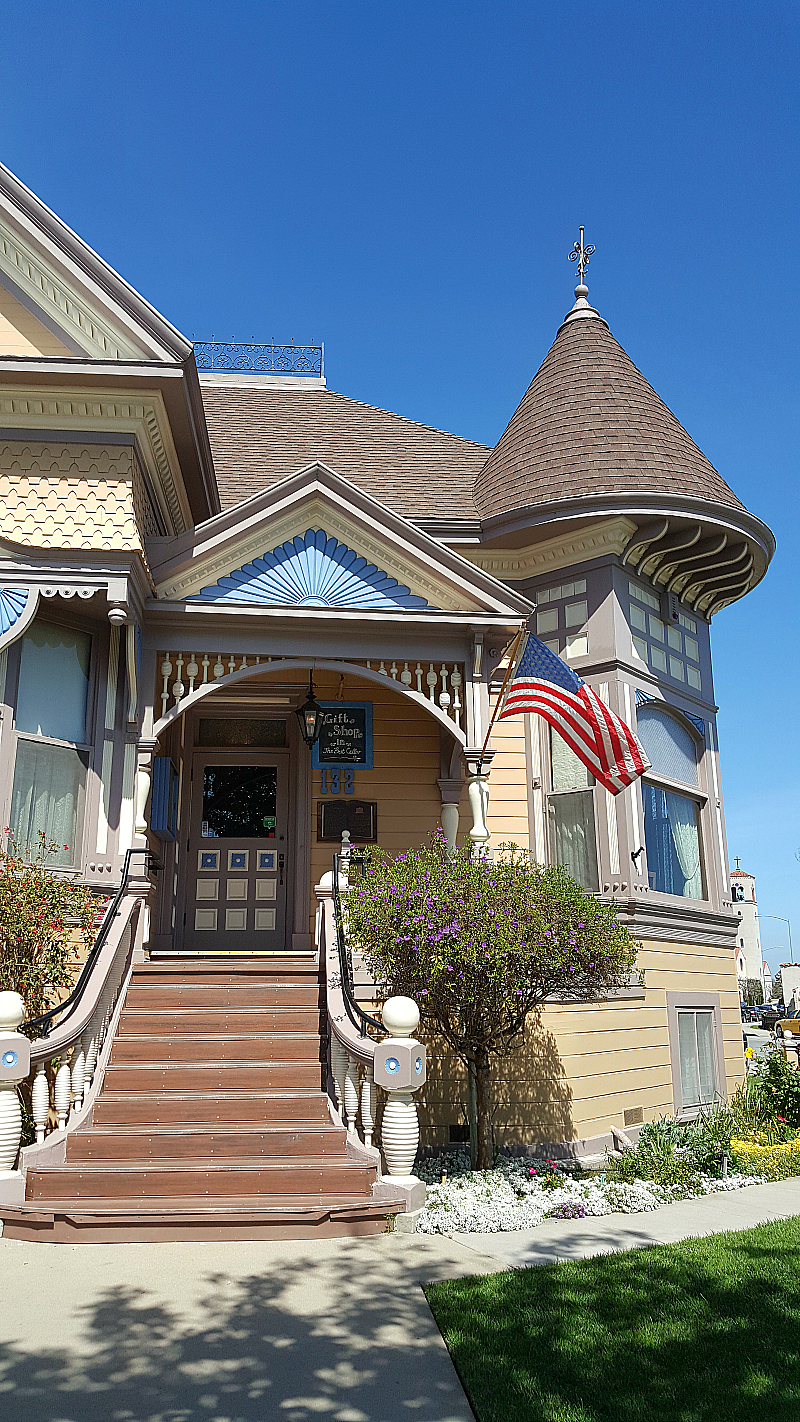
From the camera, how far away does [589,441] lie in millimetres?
13883

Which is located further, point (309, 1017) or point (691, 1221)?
point (309, 1017)

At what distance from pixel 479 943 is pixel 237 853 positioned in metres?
5.39

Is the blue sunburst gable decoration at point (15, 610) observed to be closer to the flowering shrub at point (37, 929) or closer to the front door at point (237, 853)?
the flowering shrub at point (37, 929)

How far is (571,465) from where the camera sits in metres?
13.6

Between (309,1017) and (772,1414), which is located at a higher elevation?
(309,1017)

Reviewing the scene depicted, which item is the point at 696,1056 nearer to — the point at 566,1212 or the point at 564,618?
the point at 564,618

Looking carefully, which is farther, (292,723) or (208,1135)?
(292,723)

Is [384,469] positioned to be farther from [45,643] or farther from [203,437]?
[45,643]

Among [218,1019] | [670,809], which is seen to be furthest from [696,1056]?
[218,1019]

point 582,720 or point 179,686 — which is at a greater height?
point 179,686

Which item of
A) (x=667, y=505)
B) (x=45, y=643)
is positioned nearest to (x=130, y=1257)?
(x=45, y=643)

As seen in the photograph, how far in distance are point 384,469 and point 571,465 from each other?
3298mm

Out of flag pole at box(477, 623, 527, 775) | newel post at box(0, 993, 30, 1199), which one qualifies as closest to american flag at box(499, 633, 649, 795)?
flag pole at box(477, 623, 527, 775)

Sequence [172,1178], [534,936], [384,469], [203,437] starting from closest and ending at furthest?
[172,1178], [534,936], [203,437], [384,469]
